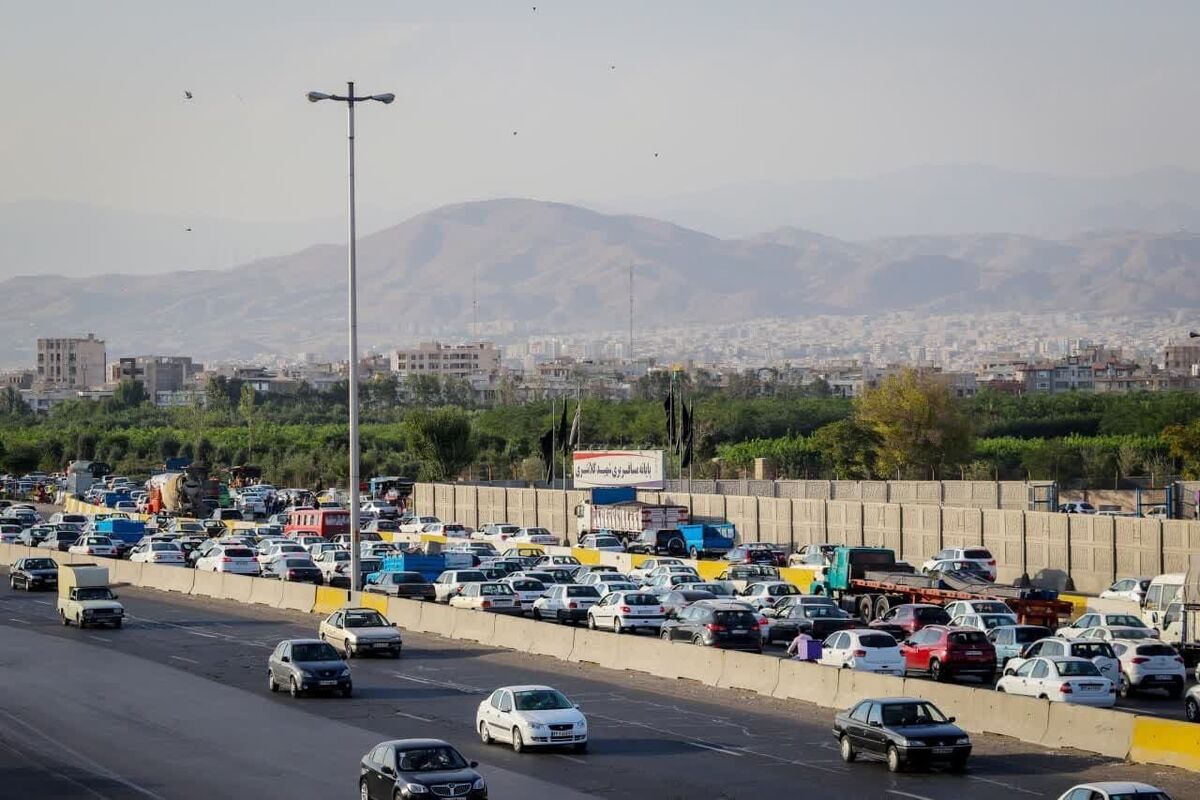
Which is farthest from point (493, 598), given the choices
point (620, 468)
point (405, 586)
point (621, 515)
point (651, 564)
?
point (620, 468)

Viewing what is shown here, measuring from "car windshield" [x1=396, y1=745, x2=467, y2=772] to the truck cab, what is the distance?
2843cm

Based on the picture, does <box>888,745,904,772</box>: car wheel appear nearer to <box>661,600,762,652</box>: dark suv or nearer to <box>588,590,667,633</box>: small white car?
<box>661,600,762,652</box>: dark suv

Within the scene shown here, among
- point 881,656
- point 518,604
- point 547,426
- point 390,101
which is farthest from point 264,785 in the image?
point 547,426

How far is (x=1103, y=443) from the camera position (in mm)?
117938

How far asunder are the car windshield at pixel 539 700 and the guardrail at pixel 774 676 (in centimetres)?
611

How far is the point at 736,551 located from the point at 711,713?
29.7m

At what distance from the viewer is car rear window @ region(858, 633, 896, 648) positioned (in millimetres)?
34906

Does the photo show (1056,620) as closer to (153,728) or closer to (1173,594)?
(1173,594)

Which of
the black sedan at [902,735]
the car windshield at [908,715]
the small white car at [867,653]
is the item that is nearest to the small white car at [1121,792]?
the black sedan at [902,735]

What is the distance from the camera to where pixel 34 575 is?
6184 centimetres

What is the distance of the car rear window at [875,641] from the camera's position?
3491cm

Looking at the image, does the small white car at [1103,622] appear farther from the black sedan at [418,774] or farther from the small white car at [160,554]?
the small white car at [160,554]

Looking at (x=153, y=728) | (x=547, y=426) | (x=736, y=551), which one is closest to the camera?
(x=153, y=728)

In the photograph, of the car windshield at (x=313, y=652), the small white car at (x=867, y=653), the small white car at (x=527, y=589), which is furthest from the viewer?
the small white car at (x=527, y=589)
